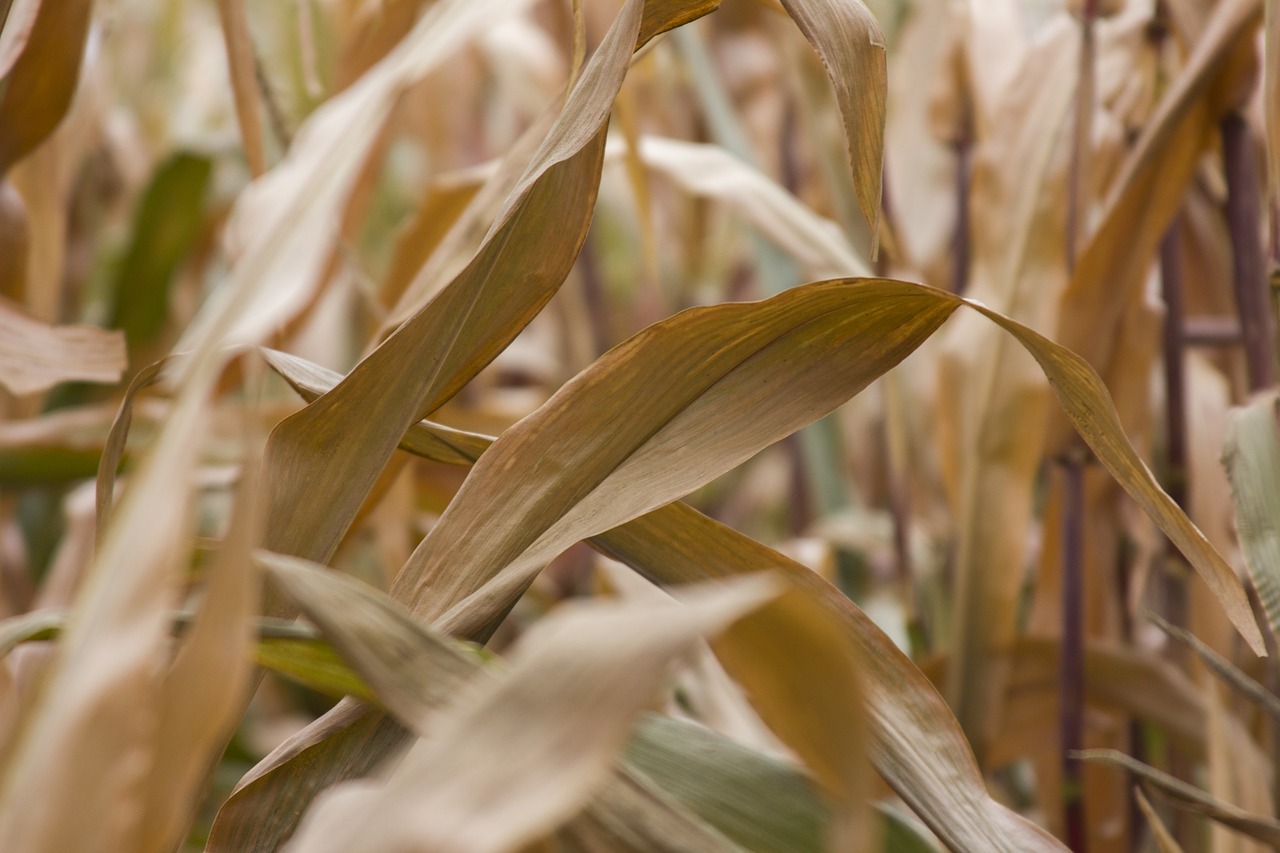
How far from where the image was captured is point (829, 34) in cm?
21

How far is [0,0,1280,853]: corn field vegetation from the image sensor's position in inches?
5.5

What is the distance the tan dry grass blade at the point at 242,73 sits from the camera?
0.33 m

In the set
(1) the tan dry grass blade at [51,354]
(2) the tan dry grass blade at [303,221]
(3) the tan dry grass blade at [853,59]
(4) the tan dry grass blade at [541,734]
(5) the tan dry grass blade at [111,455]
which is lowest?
(1) the tan dry grass blade at [51,354]

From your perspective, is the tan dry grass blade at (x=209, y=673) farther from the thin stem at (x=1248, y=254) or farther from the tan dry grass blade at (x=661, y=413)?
the thin stem at (x=1248, y=254)

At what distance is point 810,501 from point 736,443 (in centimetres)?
67

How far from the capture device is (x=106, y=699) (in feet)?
0.42

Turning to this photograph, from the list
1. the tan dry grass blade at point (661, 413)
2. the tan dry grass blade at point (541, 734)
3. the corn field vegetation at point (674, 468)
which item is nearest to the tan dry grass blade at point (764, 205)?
the corn field vegetation at point (674, 468)

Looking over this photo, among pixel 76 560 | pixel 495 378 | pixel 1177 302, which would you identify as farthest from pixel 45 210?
pixel 495 378

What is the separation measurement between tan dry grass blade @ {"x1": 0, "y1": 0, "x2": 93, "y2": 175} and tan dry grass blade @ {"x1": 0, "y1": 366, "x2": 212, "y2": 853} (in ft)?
0.86

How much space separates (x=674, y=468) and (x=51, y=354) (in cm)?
19

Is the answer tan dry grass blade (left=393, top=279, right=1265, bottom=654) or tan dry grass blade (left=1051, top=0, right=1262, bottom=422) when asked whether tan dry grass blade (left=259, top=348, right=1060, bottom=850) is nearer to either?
tan dry grass blade (left=393, top=279, right=1265, bottom=654)

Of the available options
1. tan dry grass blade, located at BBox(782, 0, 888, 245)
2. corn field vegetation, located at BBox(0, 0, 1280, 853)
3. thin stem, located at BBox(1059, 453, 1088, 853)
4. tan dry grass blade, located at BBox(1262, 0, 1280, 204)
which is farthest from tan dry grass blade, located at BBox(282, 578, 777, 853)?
thin stem, located at BBox(1059, 453, 1088, 853)

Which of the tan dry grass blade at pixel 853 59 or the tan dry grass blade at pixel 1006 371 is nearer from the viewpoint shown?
the tan dry grass blade at pixel 853 59

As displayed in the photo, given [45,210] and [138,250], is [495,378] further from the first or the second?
[45,210]
